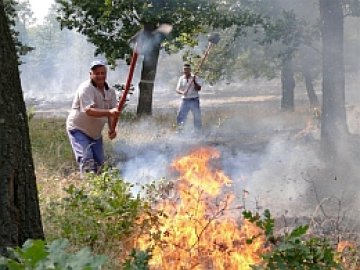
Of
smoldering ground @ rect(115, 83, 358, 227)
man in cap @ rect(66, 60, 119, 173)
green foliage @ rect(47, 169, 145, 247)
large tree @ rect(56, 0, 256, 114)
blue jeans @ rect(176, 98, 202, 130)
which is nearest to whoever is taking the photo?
green foliage @ rect(47, 169, 145, 247)

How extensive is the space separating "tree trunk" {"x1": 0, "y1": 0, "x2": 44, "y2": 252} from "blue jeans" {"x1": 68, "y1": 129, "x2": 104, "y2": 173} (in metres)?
2.95

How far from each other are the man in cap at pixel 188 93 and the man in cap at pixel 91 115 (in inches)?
243

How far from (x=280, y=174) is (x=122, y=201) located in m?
4.11

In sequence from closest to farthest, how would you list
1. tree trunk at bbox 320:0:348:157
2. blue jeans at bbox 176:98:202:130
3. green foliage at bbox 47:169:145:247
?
1. green foliage at bbox 47:169:145:247
2. tree trunk at bbox 320:0:348:157
3. blue jeans at bbox 176:98:202:130

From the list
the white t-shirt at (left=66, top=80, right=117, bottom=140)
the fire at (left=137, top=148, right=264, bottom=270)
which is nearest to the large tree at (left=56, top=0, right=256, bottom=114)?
the white t-shirt at (left=66, top=80, right=117, bottom=140)

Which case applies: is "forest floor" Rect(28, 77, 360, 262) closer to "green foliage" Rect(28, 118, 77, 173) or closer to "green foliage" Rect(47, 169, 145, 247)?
"green foliage" Rect(28, 118, 77, 173)

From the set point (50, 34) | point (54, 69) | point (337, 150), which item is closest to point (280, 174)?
point (337, 150)

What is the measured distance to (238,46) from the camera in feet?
90.9

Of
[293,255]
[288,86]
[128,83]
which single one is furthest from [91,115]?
[288,86]

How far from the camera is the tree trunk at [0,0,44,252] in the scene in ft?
10.3

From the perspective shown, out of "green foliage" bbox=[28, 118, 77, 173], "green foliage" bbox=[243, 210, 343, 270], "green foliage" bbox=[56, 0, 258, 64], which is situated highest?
"green foliage" bbox=[56, 0, 258, 64]

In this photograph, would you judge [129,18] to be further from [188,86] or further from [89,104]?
[89,104]

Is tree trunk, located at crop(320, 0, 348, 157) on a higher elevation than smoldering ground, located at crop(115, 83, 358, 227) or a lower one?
higher

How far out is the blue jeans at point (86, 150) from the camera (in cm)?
634
